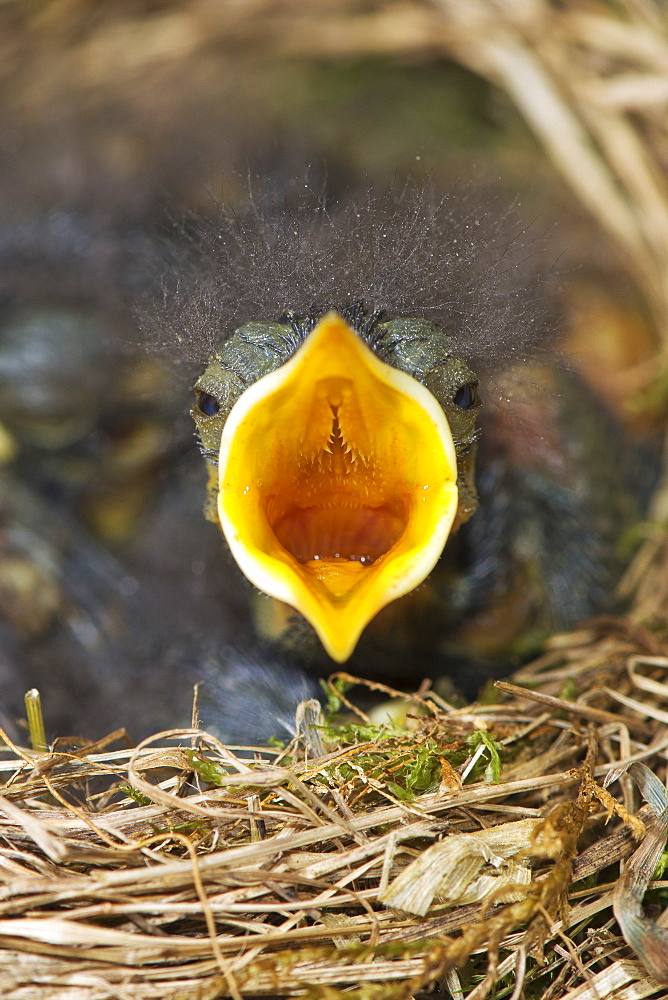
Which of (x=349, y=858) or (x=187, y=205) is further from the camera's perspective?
(x=187, y=205)

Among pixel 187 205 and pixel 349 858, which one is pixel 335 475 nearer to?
pixel 349 858

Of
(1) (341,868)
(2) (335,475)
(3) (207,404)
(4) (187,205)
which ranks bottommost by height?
(1) (341,868)

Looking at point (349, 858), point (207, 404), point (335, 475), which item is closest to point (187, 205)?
point (207, 404)

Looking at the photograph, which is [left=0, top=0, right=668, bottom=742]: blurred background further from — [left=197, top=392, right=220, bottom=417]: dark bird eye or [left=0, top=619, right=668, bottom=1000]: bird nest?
[left=0, top=619, right=668, bottom=1000]: bird nest

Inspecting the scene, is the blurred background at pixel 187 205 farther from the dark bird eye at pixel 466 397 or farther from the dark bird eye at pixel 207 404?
the dark bird eye at pixel 466 397

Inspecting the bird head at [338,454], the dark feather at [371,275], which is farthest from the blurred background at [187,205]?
the bird head at [338,454]

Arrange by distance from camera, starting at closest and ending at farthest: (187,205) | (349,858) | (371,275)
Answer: (349,858) < (371,275) < (187,205)
